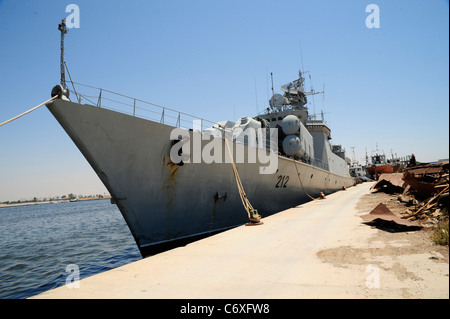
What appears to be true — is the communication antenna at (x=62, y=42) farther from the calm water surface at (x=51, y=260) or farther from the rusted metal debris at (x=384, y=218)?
the rusted metal debris at (x=384, y=218)

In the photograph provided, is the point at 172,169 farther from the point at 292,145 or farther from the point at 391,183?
the point at 391,183

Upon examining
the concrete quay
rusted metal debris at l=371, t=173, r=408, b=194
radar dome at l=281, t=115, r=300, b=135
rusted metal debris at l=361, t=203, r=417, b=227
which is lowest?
the concrete quay

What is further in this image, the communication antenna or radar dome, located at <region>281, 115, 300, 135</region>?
radar dome, located at <region>281, 115, 300, 135</region>

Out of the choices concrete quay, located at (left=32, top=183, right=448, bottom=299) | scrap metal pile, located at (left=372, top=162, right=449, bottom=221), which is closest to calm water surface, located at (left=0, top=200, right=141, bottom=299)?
concrete quay, located at (left=32, top=183, right=448, bottom=299)

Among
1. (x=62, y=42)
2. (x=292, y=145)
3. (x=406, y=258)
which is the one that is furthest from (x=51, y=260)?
(x=292, y=145)

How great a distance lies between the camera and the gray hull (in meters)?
5.36

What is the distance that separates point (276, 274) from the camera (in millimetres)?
3152

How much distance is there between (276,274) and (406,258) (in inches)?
70.4

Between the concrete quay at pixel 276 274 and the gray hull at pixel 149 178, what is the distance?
5.93 ft

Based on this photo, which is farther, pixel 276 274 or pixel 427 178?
pixel 427 178

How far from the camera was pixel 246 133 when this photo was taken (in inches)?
426

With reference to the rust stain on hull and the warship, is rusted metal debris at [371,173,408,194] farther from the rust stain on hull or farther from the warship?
the rust stain on hull

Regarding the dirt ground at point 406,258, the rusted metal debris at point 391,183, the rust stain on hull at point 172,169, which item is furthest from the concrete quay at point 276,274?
the rusted metal debris at point 391,183

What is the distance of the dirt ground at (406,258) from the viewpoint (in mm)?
2406
